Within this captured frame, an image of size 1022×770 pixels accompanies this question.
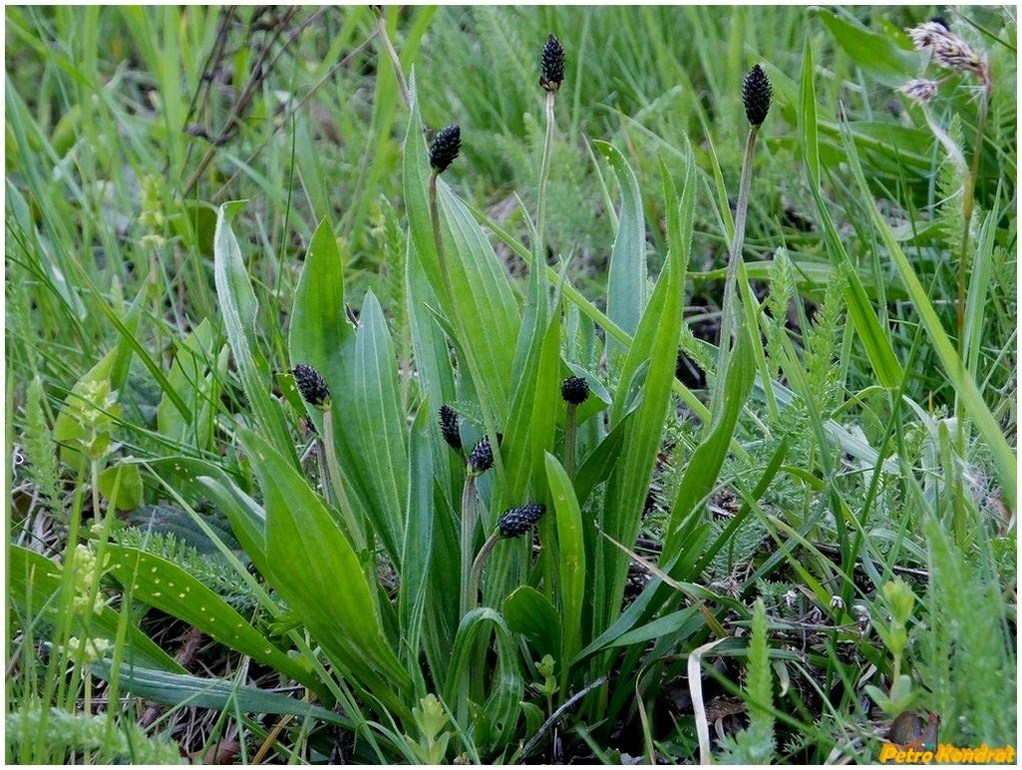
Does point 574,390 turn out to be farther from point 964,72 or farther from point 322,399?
point 964,72

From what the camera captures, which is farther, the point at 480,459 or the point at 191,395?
the point at 191,395

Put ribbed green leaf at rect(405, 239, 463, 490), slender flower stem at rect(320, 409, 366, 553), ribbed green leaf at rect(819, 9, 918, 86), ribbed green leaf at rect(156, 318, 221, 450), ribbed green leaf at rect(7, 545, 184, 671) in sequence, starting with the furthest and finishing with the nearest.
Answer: ribbed green leaf at rect(819, 9, 918, 86), ribbed green leaf at rect(156, 318, 221, 450), ribbed green leaf at rect(405, 239, 463, 490), ribbed green leaf at rect(7, 545, 184, 671), slender flower stem at rect(320, 409, 366, 553)

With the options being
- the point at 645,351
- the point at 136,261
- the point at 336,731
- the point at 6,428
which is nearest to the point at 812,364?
the point at 645,351

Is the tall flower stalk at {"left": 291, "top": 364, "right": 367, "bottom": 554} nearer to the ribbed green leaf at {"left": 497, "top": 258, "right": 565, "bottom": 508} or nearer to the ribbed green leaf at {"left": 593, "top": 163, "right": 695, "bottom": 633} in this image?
the ribbed green leaf at {"left": 497, "top": 258, "right": 565, "bottom": 508}

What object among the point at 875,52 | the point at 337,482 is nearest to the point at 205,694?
the point at 337,482

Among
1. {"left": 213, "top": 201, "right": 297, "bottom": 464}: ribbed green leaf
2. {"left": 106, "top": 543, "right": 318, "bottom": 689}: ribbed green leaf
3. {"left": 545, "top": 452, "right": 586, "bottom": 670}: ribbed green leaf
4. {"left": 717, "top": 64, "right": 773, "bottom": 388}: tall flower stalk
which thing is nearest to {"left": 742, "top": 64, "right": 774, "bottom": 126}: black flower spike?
{"left": 717, "top": 64, "right": 773, "bottom": 388}: tall flower stalk

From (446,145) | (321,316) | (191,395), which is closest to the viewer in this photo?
(446,145)

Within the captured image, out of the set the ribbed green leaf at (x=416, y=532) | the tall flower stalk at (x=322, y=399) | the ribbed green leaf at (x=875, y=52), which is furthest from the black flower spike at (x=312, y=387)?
the ribbed green leaf at (x=875, y=52)
